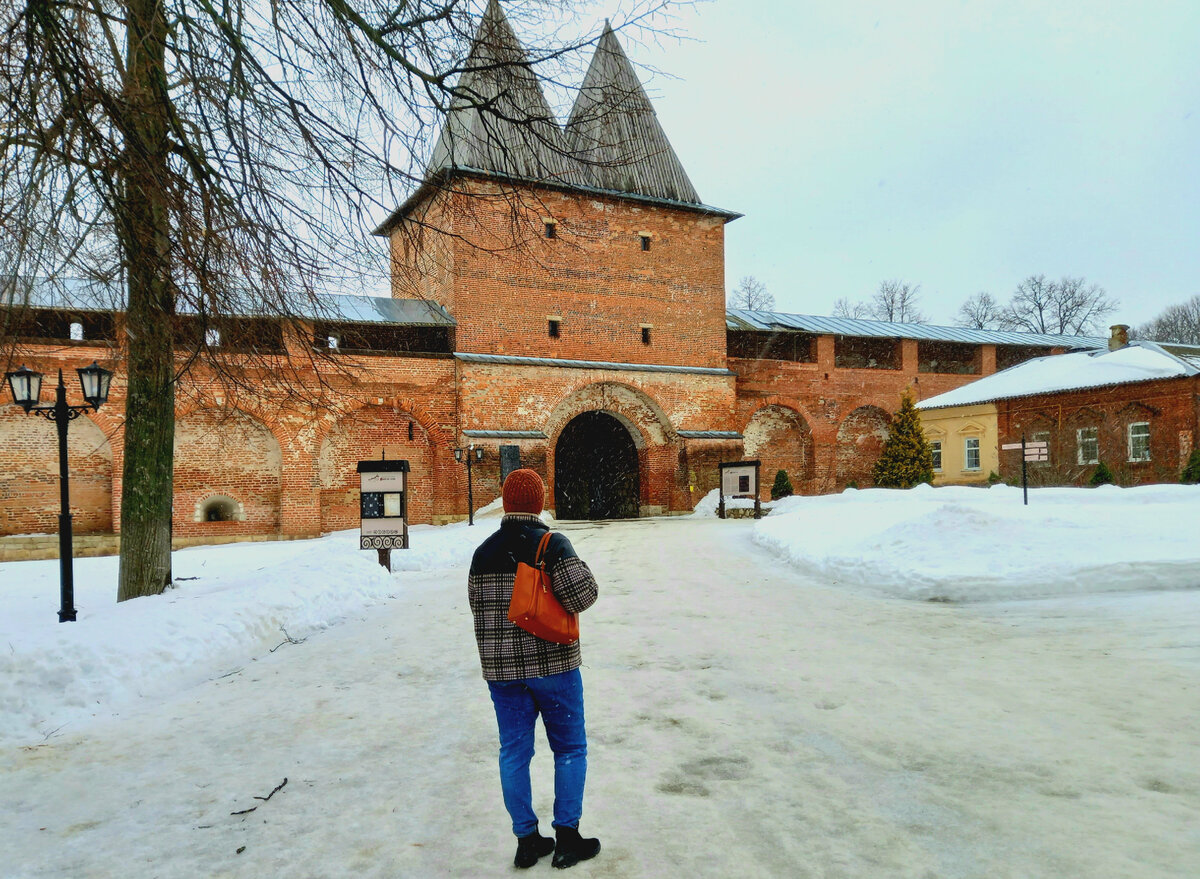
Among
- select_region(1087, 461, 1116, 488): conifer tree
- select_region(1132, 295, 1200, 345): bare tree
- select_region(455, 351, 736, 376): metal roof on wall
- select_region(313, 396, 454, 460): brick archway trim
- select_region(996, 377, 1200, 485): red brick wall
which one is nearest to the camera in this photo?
select_region(313, 396, 454, 460): brick archway trim

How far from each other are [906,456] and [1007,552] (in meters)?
20.0

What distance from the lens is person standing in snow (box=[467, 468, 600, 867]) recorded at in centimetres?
307

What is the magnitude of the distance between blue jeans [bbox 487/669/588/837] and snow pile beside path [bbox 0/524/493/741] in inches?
137

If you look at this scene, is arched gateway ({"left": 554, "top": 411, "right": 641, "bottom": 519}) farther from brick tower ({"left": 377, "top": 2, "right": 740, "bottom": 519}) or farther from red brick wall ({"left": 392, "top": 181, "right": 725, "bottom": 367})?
red brick wall ({"left": 392, "top": 181, "right": 725, "bottom": 367})

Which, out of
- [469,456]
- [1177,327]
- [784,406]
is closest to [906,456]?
[784,406]

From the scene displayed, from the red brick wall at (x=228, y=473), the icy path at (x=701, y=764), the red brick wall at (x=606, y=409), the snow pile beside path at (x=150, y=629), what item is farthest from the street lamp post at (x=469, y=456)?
the icy path at (x=701, y=764)

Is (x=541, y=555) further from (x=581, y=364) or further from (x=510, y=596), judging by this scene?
(x=581, y=364)

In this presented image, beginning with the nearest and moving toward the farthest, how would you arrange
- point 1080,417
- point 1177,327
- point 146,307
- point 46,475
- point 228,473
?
point 146,307 → point 46,475 → point 228,473 → point 1080,417 → point 1177,327

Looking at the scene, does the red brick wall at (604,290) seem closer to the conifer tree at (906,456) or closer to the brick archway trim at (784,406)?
the brick archway trim at (784,406)

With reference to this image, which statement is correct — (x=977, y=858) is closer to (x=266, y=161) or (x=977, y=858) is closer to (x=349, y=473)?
(x=266, y=161)

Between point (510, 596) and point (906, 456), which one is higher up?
point (906, 456)

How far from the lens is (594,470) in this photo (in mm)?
28906

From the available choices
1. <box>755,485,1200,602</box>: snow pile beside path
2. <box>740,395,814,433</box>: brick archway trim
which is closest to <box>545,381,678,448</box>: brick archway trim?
<box>740,395,814,433</box>: brick archway trim

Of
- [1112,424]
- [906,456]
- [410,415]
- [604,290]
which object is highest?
[604,290]
